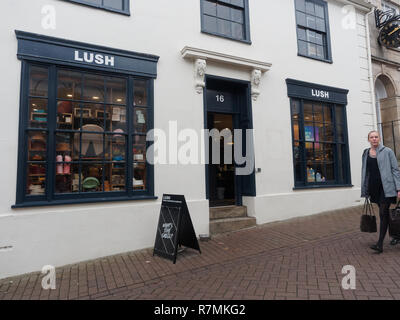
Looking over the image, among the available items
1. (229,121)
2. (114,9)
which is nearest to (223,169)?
(229,121)

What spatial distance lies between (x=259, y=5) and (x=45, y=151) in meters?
6.50

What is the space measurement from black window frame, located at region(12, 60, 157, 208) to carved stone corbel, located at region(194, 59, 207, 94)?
3.52ft

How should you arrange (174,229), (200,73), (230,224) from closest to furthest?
(174,229) → (200,73) → (230,224)

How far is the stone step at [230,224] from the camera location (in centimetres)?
625

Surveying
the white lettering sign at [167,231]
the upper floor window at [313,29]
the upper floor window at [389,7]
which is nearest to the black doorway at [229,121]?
the white lettering sign at [167,231]

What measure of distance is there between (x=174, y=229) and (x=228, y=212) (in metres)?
2.28

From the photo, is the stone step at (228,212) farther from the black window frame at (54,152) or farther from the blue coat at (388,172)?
the blue coat at (388,172)

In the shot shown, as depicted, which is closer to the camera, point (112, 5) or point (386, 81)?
point (112, 5)

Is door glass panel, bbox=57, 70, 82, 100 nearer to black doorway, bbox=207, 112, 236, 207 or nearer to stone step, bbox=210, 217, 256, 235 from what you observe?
black doorway, bbox=207, 112, 236, 207

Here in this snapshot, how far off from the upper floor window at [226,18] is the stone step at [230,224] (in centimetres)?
453

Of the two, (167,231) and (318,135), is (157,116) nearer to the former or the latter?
(167,231)

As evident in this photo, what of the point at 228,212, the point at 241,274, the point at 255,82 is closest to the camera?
the point at 241,274

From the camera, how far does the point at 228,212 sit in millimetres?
6773
